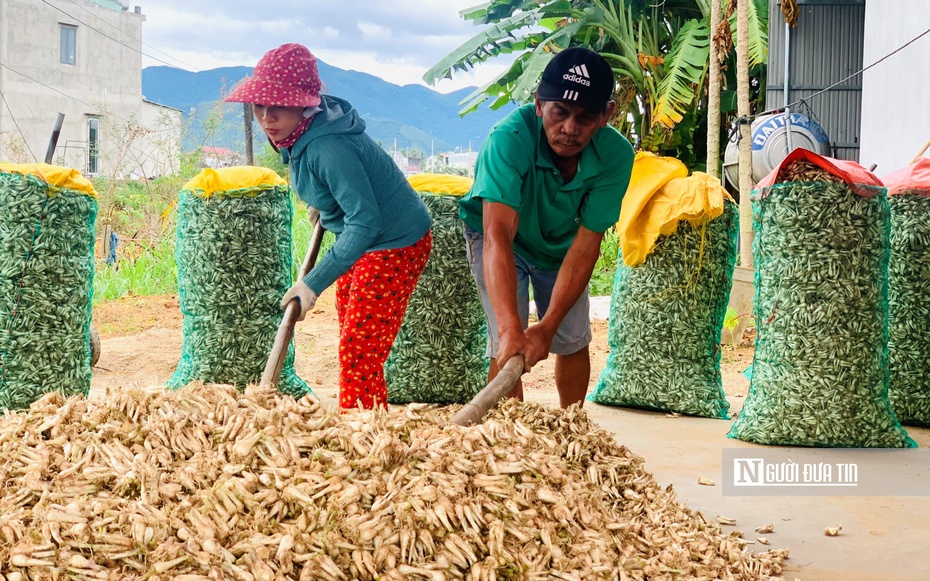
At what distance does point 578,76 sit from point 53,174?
8.29ft

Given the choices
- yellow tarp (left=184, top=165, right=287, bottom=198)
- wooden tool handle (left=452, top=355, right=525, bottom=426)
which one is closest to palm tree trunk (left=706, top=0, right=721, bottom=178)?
yellow tarp (left=184, top=165, right=287, bottom=198)

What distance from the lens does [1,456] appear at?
1882 millimetres

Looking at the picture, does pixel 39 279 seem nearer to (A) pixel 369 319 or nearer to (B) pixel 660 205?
(A) pixel 369 319

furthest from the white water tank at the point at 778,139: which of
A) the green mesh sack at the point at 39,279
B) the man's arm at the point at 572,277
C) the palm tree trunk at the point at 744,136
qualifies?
the green mesh sack at the point at 39,279

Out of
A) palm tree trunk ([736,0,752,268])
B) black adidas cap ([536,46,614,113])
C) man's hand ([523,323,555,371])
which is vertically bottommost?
man's hand ([523,323,555,371])

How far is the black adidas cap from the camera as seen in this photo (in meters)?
2.39

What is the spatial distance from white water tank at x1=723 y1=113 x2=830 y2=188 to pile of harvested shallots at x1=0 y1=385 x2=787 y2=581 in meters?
7.00

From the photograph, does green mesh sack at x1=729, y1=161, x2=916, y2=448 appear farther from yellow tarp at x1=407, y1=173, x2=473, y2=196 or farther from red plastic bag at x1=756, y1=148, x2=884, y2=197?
yellow tarp at x1=407, y1=173, x2=473, y2=196

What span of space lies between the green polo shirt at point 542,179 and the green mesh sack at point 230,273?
152cm

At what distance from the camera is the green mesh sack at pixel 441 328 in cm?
408

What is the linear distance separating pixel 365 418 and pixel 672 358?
2.42 m

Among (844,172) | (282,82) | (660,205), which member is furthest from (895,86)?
(282,82)

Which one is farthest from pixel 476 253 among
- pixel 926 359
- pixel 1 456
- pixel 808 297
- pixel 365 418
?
pixel 926 359

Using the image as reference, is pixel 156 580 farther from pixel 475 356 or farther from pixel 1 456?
Result: pixel 475 356
